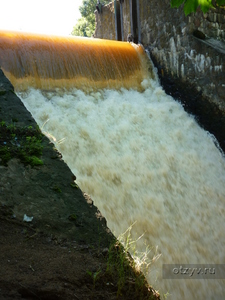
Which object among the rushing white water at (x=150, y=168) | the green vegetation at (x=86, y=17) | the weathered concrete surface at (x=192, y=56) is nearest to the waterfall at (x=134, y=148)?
the rushing white water at (x=150, y=168)

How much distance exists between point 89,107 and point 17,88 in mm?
1192

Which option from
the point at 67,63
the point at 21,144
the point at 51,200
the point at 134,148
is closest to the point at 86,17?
the point at 67,63

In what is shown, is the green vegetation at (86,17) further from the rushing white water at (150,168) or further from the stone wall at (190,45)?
the rushing white water at (150,168)

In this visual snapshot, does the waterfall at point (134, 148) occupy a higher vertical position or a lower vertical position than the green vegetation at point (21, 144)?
lower

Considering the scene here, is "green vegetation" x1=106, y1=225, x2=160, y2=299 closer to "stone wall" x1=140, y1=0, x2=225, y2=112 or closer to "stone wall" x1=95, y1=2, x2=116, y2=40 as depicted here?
"stone wall" x1=140, y1=0, x2=225, y2=112

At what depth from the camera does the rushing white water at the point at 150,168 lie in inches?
133

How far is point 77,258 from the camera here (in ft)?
5.01

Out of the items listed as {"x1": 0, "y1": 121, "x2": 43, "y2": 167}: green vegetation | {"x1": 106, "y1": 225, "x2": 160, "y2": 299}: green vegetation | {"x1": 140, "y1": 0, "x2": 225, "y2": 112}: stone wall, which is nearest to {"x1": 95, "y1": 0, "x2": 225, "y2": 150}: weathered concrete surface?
{"x1": 140, "y1": 0, "x2": 225, "y2": 112}: stone wall

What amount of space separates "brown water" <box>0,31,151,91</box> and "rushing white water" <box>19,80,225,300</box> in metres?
0.27

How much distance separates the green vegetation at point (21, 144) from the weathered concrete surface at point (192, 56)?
4151mm

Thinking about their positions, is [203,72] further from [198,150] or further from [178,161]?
[178,161]

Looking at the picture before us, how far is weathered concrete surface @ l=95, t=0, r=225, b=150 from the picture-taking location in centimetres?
562

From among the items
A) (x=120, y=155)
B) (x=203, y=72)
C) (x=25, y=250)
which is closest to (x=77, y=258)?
(x=25, y=250)

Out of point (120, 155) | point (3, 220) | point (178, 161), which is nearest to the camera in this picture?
point (3, 220)
